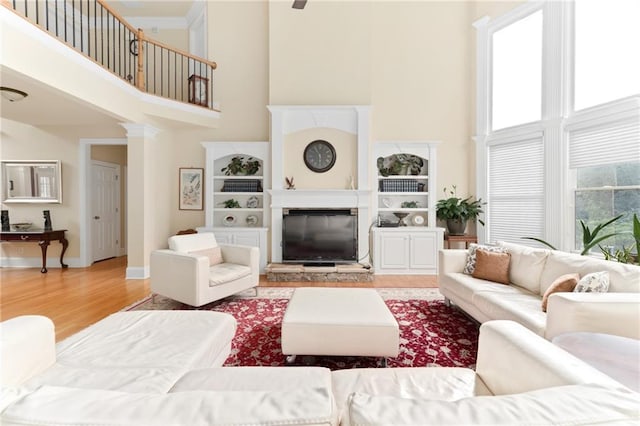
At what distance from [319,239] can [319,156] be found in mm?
1457

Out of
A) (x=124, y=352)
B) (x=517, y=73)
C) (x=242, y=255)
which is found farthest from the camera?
(x=517, y=73)

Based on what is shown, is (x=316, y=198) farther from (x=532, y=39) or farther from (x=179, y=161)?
(x=532, y=39)

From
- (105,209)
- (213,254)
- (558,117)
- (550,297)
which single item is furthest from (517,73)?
(105,209)

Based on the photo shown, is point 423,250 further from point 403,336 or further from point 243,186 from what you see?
point 243,186

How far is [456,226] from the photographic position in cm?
524

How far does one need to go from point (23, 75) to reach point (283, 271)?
370 cm

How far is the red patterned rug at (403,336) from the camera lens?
7.49ft

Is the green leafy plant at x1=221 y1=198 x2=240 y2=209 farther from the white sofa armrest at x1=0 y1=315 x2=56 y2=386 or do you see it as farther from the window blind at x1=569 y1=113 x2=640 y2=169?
the window blind at x1=569 y1=113 x2=640 y2=169

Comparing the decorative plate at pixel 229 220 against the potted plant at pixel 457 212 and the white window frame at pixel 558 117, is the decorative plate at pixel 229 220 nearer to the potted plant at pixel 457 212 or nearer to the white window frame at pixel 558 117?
the potted plant at pixel 457 212

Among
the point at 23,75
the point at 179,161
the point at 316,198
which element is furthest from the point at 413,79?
the point at 23,75

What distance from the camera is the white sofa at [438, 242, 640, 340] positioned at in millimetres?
1760

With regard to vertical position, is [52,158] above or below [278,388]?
above

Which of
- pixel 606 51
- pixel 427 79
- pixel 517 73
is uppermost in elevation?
pixel 427 79

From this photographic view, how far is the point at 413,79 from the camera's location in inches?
222
